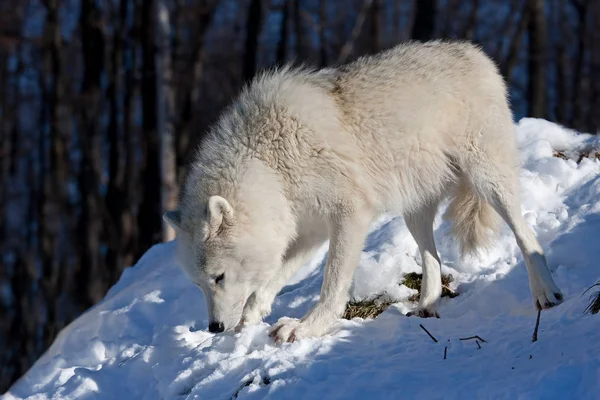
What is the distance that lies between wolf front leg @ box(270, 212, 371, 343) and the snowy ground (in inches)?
4.7

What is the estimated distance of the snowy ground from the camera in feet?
11.2

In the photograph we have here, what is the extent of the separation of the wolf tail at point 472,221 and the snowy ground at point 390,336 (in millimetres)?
232

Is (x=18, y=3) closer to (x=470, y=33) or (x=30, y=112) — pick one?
(x=30, y=112)

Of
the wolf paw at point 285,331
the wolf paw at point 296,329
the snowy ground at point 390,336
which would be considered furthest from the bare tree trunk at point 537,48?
the wolf paw at point 285,331

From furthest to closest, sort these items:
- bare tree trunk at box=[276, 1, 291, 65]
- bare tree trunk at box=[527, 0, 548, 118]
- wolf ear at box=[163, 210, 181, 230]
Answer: bare tree trunk at box=[276, 1, 291, 65] < bare tree trunk at box=[527, 0, 548, 118] < wolf ear at box=[163, 210, 181, 230]

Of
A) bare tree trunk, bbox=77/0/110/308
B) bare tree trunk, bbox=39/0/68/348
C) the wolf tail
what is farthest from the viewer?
bare tree trunk, bbox=39/0/68/348

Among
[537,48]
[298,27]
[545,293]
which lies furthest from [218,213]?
[298,27]

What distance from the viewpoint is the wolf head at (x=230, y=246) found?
4.75m

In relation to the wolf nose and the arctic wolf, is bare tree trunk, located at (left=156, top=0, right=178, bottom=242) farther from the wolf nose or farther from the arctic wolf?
the wolf nose

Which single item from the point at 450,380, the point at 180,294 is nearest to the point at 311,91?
the point at 180,294

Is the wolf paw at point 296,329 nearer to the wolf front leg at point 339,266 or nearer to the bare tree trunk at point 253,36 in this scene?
the wolf front leg at point 339,266

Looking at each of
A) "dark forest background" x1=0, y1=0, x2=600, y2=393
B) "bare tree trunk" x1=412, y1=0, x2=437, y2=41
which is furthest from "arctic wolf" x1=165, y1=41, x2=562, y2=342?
A: "bare tree trunk" x1=412, y1=0, x2=437, y2=41

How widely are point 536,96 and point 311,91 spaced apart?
10.2m

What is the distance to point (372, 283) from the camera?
5.55 meters
